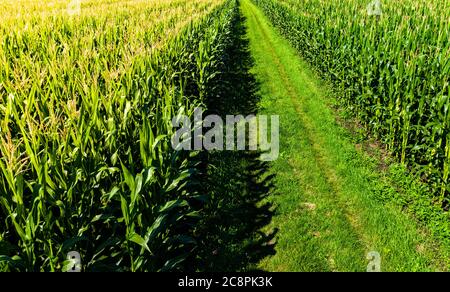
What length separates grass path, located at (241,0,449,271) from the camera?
4957 millimetres

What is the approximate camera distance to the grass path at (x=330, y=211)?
4957 mm

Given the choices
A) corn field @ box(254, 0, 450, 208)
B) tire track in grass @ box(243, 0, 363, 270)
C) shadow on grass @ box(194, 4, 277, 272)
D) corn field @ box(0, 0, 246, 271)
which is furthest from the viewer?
corn field @ box(254, 0, 450, 208)

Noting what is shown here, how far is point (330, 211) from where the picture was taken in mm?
6020

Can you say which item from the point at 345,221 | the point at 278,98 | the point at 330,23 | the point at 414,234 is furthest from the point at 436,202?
the point at 330,23

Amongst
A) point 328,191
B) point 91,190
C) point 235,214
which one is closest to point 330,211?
point 328,191

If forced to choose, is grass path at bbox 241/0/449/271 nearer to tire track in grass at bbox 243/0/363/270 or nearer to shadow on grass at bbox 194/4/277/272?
tire track in grass at bbox 243/0/363/270

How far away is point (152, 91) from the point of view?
20.0ft

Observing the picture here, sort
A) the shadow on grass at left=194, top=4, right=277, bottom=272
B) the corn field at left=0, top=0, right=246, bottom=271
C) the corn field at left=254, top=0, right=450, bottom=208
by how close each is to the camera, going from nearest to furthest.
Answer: the corn field at left=0, top=0, right=246, bottom=271
the shadow on grass at left=194, top=4, right=277, bottom=272
the corn field at left=254, top=0, right=450, bottom=208

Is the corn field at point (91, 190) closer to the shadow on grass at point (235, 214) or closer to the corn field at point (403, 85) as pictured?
the shadow on grass at point (235, 214)

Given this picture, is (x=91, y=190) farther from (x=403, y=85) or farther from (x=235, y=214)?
(x=403, y=85)

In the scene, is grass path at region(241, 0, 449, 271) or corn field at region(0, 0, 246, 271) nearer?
corn field at region(0, 0, 246, 271)

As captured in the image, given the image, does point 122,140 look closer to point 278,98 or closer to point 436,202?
point 436,202

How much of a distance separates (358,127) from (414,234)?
4072 millimetres

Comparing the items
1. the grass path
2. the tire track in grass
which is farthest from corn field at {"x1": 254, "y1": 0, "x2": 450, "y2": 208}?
the tire track in grass
